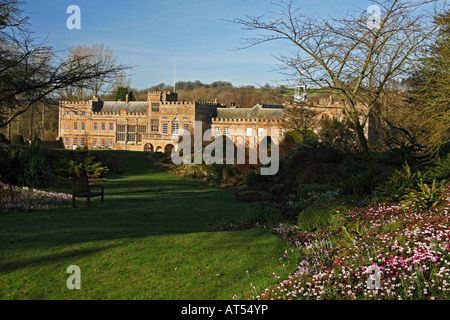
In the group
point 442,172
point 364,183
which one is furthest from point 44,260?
point 442,172

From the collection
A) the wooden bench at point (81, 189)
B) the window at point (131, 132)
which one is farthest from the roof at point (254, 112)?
the wooden bench at point (81, 189)

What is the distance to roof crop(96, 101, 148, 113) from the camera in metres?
61.8

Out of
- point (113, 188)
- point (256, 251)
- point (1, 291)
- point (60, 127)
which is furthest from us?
point (60, 127)

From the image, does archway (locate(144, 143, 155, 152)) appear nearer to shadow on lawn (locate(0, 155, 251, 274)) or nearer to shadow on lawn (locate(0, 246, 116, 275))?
shadow on lawn (locate(0, 155, 251, 274))

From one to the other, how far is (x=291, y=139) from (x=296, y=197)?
1506cm

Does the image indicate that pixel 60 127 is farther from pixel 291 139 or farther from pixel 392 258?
pixel 392 258

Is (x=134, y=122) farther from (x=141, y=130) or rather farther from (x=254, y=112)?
(x=254, y=112)

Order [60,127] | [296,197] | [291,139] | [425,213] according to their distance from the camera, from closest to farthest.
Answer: [425,213] → [296,197] → [291,139] → [60,127]

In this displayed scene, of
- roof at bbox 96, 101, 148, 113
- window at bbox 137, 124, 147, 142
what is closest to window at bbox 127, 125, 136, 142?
window at bbox 137, 124, 147, 142

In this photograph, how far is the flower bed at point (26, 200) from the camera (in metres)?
9.85

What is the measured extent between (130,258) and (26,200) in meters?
6.08

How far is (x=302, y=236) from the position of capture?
7469 millimetres

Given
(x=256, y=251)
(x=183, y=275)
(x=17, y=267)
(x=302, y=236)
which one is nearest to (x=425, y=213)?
(x=302, y=236)

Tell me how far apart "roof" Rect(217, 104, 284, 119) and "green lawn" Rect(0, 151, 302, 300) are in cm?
4521
